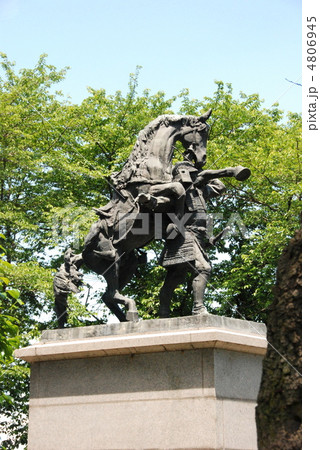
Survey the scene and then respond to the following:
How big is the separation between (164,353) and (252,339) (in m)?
1.03

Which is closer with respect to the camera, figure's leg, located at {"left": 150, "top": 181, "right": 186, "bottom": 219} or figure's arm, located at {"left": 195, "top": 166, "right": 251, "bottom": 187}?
figure's leg, located at {"left": 150, "top": 181, "right": 186, "bottom": 219}

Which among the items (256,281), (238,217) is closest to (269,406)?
(256,281)

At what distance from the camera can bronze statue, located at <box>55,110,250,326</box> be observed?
946 cm

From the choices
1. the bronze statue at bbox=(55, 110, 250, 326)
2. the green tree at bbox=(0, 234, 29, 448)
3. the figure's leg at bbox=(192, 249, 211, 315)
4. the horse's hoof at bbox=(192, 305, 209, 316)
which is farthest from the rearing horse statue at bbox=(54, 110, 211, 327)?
the green tree at bbox=(0, 234, 29, 448)

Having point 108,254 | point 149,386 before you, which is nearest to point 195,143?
point 108,254

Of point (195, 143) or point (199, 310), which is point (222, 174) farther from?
point (199, 310)

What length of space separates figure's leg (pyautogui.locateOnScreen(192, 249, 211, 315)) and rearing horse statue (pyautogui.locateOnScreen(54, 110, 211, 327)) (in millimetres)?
661

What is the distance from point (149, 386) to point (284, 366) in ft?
14.6

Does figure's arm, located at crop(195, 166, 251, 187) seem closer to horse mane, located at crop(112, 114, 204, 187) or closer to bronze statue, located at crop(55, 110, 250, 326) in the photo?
bronze statue, located at crop(55, 110, 250, 326)

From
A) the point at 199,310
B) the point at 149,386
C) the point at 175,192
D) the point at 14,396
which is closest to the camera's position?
the point at 149,386

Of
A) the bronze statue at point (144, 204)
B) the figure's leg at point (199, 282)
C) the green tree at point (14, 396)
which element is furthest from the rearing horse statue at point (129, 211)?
the green tree at point (14, 396)

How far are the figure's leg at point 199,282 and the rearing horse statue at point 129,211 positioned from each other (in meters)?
0.66

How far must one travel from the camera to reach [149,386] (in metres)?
8.27
